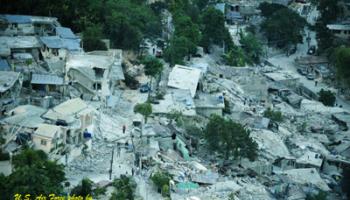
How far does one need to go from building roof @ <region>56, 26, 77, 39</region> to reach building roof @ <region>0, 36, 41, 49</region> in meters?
1.53

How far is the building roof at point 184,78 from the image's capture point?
119ft

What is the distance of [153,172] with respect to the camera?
27.1 m

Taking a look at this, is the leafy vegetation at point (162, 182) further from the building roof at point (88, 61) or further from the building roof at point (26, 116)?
the building roof at point (88, 61)

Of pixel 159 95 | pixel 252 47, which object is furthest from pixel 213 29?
pixel 159 95

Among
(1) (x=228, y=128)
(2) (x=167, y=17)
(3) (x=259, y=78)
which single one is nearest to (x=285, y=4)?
(2) (x=167, y=17)

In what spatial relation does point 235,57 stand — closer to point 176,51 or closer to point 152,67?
point 176,51

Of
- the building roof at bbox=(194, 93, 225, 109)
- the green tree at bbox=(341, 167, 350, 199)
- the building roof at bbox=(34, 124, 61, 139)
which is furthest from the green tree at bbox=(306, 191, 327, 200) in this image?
the building roof at bbox=(34, 124, 61, 139)

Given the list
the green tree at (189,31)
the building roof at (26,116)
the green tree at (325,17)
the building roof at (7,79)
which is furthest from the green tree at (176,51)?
the green tree at (325,17)

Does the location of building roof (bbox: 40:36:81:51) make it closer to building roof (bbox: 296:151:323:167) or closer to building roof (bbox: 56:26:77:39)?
building roof (bbox: 56:26:77:39)

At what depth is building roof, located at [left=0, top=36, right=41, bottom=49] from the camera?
33131mm

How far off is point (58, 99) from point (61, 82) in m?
1.12

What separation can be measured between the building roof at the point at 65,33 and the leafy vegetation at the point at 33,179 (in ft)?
43.0

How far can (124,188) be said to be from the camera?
24.4 metres

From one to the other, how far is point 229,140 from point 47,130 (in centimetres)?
774
